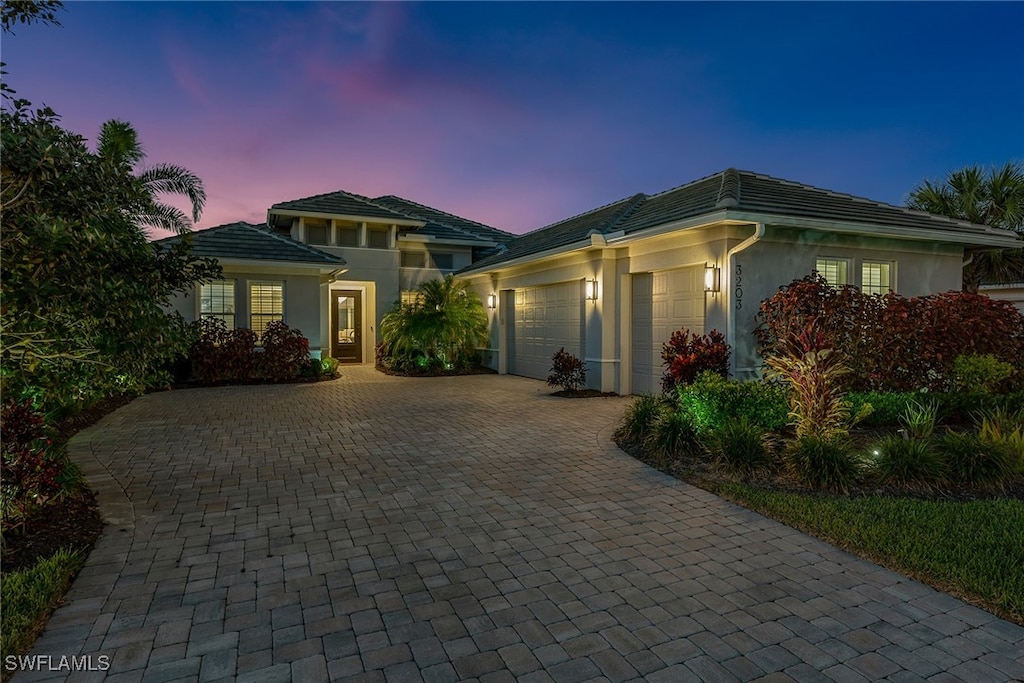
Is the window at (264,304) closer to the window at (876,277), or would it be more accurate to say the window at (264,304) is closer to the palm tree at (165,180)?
the palm tree at (165,180)

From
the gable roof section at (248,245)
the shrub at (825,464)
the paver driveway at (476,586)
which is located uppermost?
the gable roof section at (248,245)

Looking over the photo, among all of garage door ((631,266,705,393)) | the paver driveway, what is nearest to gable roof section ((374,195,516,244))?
garage door ((631,266,705,393))

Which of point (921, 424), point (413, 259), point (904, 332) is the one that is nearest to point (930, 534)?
point (921, 424)

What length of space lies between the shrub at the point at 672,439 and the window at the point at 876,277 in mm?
6155

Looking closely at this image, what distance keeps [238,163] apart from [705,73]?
12776 millimetres

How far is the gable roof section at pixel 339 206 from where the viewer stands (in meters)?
17.6

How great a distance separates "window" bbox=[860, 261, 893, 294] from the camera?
10.3 meters

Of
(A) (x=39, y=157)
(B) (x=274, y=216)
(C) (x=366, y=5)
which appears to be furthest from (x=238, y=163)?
(A) (x=39, y=157)

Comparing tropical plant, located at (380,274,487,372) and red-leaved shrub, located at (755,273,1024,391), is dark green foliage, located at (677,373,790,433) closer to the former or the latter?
red-leaved shrub, located at (755,273,1024,391)

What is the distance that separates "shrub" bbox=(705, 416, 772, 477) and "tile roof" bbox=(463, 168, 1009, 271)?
393cm

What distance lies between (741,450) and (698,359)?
3.19m

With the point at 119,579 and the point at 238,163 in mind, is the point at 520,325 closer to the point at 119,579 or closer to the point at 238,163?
the point at 238,163

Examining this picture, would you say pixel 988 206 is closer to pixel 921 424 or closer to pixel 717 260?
pixel 717 260

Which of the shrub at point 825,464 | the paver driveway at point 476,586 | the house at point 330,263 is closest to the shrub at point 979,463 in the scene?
the shrub at point 825,464
